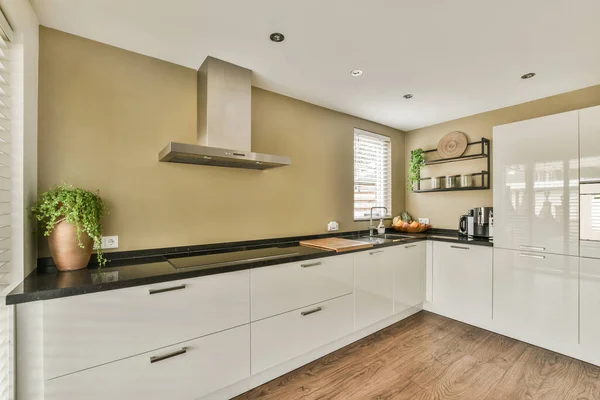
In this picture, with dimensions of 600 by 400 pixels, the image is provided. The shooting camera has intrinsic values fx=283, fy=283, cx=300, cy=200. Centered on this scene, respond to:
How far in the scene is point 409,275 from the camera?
316 cm

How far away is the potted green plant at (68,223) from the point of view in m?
1.56

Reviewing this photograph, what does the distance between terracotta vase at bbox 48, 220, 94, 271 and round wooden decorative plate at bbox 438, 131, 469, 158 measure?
3.82 m

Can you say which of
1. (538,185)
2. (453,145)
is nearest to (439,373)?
(538,185)

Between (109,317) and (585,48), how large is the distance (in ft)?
11.4

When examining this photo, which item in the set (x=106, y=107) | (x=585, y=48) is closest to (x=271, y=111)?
(x=106, y=107)

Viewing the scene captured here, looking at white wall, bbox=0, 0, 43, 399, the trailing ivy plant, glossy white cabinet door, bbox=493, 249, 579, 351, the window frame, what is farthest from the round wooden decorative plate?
white wall, bbox=0, 0, 43, 399

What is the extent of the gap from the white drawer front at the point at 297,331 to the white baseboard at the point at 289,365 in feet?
0.39

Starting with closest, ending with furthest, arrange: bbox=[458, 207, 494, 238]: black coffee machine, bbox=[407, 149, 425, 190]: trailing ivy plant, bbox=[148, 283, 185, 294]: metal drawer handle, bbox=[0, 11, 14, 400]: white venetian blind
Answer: bbox=[0, 11, 14, 400]: white venetian blind → bbox=[148, 283, 185, 294]: metal drawer handle → bbox=[458, 207, 494, 238]: black coffee machine → bbox=[407, 149, 425, 190]: trailing ivy plant

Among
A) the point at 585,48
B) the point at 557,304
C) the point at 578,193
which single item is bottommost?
the point at 557,304

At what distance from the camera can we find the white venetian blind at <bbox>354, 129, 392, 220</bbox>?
3.63 metres

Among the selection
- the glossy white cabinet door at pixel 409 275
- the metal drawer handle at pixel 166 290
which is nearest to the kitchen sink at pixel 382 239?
the glossy white cabinet door at pixel 409 275

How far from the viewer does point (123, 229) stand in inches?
78.8

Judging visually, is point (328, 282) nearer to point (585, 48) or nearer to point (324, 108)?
point (324, 108)

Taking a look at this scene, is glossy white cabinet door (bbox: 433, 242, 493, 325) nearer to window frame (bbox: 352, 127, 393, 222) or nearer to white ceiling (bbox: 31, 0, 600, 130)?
window frame (bbox: 352, 127, 393, 222)
